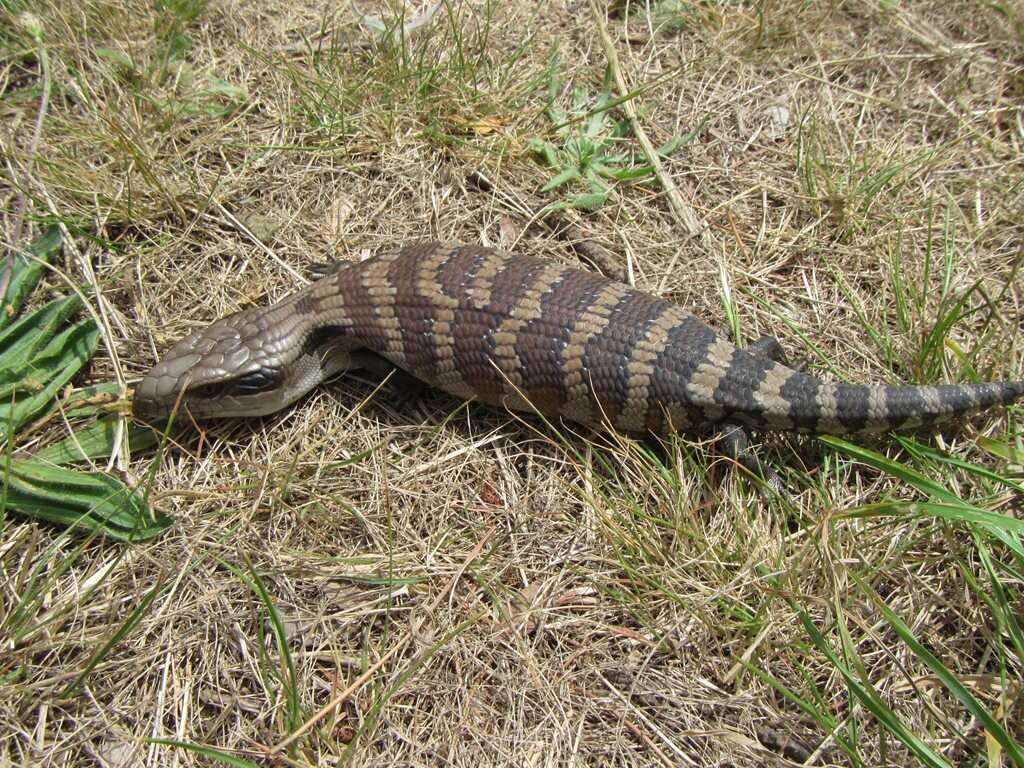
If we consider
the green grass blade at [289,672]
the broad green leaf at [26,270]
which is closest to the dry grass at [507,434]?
the green grass blade at [289,672]

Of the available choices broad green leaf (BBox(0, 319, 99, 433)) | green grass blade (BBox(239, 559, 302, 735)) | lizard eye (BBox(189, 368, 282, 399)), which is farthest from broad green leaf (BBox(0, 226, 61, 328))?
green grass blade (BBox(239, 559, 302, 735))

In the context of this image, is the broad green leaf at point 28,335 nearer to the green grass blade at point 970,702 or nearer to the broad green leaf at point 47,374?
the broad green leaf at point 47,374

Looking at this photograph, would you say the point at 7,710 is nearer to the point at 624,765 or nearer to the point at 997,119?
the point at 624,765

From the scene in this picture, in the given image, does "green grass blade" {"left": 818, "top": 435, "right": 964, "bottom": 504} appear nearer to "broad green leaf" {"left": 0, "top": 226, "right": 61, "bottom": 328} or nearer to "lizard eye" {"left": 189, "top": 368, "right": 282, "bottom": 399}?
"lizard eye" {"left": 189, "top": 368, "right": 282, "bottom": 399}

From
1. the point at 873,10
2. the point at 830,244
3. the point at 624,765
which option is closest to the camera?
the point at 624,765

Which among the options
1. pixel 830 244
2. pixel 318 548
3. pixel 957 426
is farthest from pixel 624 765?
pixel 830 244

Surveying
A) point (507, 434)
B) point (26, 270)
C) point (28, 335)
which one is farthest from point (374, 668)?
point (26, 270)
